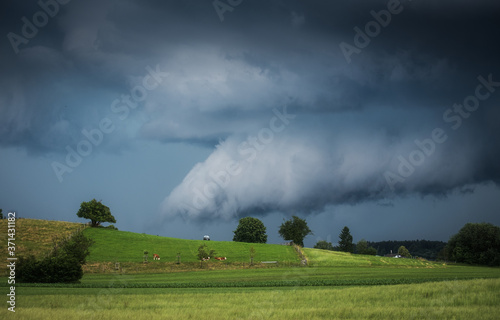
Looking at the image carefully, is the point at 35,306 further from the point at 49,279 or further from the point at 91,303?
the point at 49,279

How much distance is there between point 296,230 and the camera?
135250 mm

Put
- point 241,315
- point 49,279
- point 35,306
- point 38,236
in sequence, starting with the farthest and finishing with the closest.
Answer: point 38,236 < point 49,279 < point 35,306 < point 241,315

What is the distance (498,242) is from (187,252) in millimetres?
90841

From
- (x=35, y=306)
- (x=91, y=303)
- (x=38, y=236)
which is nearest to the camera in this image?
(x=35, y=306)

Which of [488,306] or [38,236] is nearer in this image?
[488,306]

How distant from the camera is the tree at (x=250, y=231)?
159 m

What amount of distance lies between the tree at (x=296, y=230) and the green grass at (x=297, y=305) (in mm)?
102985

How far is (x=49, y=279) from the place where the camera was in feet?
167

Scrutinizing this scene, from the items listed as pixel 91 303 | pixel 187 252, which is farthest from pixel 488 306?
pixel 187 252

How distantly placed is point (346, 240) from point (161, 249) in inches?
4191

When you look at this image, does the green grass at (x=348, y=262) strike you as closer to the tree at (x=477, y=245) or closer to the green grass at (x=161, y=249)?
the green grass at (x=161, y=249)

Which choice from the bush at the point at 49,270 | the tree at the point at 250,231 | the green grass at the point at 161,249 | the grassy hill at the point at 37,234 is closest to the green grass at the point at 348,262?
the green grass at the point at 161,249

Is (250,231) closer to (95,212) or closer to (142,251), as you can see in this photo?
(95,212)

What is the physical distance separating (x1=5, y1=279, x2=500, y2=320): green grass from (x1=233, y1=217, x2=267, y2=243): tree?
127m
